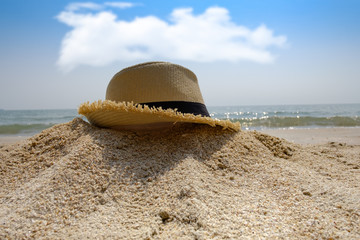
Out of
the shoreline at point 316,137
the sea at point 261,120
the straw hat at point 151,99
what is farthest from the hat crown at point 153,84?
the shoreline at point 316,137

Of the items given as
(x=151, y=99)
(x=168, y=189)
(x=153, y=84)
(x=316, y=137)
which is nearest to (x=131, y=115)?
(x=151, y=99)

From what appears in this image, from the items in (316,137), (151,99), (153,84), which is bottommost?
(316,137)

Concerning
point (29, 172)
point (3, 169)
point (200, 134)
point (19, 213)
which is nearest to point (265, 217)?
point (200, 134)

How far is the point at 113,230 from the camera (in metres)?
1.37

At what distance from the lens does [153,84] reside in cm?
248

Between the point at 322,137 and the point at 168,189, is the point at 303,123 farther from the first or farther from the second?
the point at 168,189

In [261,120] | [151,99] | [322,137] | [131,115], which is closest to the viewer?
[131,115]

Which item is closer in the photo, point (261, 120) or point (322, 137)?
point (322, 137)

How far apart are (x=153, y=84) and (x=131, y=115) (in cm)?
42

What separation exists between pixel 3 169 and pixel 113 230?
1516mm

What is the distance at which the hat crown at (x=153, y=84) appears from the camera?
2465 mm

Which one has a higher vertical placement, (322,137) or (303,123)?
(303,123)

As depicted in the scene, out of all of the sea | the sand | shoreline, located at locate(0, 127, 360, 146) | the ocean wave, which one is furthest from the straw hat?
the ocean wave

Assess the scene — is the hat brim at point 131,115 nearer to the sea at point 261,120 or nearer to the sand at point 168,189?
the sand at point 168,189
